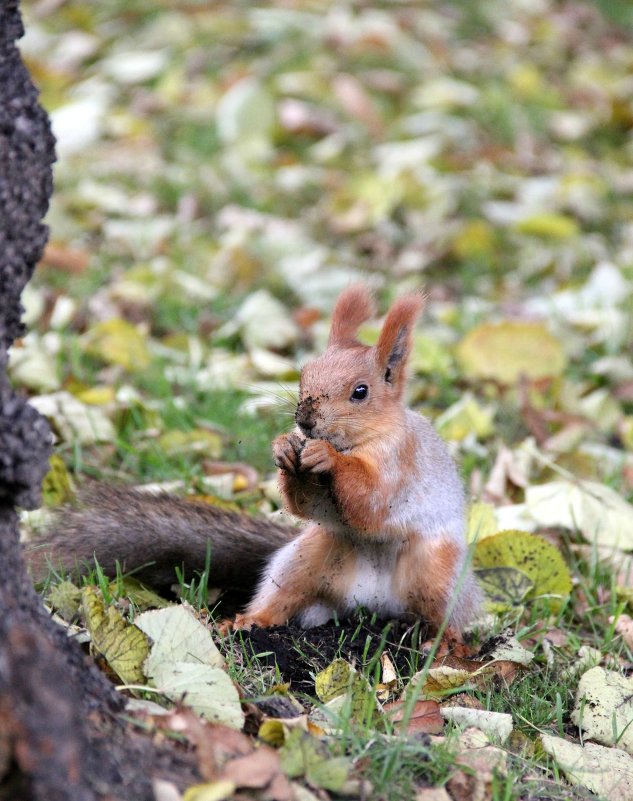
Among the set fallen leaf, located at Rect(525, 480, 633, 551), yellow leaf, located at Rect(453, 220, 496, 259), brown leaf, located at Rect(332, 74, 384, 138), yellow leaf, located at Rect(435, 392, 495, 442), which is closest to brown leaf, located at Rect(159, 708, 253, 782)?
fallen leaf, located at Rect(525, 480, 633, 551)

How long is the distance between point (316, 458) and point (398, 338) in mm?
338

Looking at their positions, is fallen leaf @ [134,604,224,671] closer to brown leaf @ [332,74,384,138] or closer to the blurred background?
the blurred background

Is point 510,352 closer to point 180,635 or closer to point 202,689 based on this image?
point 180,635

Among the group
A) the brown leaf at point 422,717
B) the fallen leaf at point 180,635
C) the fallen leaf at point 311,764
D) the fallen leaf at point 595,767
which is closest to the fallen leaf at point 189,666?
the fallen leaf at point 180,635

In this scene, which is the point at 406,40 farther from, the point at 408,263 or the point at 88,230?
the point at 88,230

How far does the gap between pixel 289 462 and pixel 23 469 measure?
62 cm

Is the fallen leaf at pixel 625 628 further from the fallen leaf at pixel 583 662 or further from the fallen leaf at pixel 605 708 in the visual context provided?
the fallen leaf at pixel 605 708

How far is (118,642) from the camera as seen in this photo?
1524mm

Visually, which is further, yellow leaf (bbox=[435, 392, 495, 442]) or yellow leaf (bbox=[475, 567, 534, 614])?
yellow leaf (bbox=[435, 392, 495, 442])

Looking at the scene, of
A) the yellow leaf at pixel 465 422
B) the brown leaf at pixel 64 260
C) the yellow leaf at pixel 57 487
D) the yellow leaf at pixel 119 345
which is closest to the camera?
the yellow leaf at pixel 57 487

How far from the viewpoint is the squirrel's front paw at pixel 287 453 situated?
1.80m

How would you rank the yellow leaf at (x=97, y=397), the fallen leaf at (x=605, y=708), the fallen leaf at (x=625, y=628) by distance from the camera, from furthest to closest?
the yellow leaf at (x=97, y=397)
the fallen leaf at (x=625, y=628)
the fallen leaf at (x=605, y=708)

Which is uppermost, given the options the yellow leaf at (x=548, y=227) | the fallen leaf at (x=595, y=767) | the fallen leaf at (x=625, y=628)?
the fallen leaf at (x=595, y=767)

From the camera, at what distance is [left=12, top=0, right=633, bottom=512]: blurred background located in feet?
9.44
